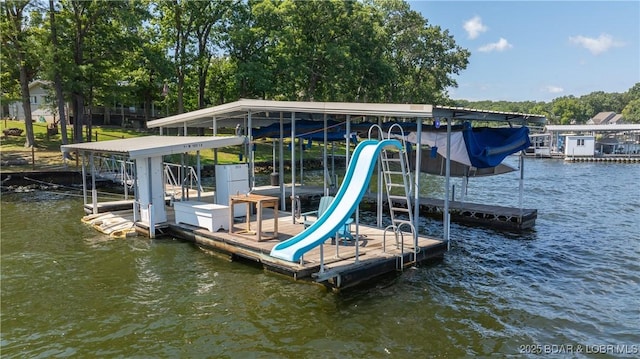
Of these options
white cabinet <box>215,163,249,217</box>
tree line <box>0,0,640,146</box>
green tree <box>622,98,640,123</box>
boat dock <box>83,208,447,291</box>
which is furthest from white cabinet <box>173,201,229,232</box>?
green tree <box>622,98,640,123</box>

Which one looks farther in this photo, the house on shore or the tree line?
the house on shore

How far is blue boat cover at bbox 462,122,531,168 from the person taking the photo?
41.0ft

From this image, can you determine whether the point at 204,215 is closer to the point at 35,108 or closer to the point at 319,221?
the point at 319,221

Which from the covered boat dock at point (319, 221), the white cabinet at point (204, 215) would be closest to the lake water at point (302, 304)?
the covered boat dock at point (319, 221)

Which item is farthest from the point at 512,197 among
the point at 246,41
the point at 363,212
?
the point at 246,41

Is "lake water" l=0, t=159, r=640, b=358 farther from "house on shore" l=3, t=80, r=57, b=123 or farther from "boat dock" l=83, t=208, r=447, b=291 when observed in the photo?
"house on shore" l=3, t=80, r=57, b=123

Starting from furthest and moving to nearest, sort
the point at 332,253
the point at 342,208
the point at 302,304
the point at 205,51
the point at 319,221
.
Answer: the point at 205,51
the point at 332,253
the point at 319,221
the point at 342,208
the point at 302,304

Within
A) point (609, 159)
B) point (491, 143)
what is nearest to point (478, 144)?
point (491, 143)

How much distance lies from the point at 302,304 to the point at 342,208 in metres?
1.98

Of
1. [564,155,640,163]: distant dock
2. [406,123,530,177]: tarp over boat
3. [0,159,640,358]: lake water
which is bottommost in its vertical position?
[0,159,640,358]: lake water

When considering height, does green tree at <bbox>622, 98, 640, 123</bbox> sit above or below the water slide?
above

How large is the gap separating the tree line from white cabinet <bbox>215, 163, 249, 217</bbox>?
1845 centimetres

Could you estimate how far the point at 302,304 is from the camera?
8266 mm

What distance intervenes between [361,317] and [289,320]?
128cm
